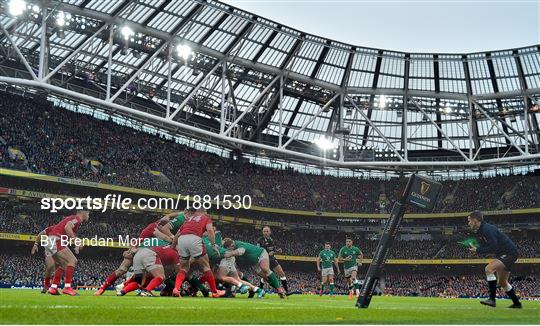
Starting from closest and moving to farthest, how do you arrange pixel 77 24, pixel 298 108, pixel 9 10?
pixel 9 10, pixel 77 24, pixel 298 108

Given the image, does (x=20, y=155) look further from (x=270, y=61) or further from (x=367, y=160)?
(x=367, y=160)

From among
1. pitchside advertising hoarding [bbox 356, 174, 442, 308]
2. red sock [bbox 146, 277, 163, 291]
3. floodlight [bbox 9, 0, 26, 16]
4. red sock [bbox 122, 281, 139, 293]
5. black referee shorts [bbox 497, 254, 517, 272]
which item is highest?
floodlight [bbox 9, 0, 26, 16]

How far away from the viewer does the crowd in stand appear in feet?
148

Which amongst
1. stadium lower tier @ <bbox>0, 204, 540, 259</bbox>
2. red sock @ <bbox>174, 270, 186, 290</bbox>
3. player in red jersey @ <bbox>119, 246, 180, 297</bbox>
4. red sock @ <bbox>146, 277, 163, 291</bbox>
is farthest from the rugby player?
stadium lower tier @ <bbox>0, 204, 540, 259</bbox>

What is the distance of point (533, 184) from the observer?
58250 millimetres

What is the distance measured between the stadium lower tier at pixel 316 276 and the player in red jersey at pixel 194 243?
24.9m

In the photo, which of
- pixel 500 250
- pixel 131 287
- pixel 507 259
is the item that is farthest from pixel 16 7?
pixel 507 259

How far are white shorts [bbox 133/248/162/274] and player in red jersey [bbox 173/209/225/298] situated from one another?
0.61 m

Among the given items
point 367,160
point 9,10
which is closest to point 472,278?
point 367,160

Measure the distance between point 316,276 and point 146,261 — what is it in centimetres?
4717

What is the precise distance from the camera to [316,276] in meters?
59.7

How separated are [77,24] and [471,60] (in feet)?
94.2

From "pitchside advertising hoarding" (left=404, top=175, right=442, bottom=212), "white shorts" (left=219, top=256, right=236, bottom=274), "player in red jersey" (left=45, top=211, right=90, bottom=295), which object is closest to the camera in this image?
"pitchside advertising hoarding" (left=404, top=175, right=442, bottom=212)

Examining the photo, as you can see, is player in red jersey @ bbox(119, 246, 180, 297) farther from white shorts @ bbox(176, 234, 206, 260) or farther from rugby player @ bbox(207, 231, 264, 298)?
rugby player @ bbox(207, 231, 264, 298)
